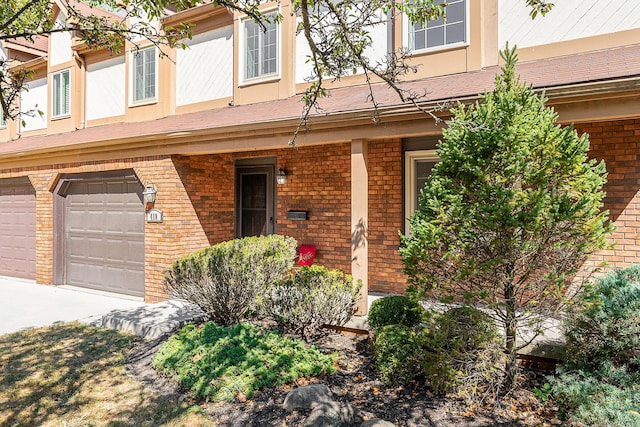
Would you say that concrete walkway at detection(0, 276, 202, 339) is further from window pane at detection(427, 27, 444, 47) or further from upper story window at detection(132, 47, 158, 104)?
window pane at detection(427, 27, 444, 47)

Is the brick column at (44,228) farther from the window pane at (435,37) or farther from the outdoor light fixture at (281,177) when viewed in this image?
the window pane at (435,37)

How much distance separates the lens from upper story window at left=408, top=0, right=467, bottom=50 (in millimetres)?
6918

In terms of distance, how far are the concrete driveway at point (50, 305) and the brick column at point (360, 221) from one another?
4379mm

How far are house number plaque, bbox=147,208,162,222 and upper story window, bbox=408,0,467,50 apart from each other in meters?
5.84

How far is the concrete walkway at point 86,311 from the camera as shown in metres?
6.51

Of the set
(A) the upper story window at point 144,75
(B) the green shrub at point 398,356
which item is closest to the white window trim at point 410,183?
(B) the green shrub at point 398,356

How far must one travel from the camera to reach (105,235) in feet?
30.7

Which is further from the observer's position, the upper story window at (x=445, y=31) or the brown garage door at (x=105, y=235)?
the brown garage door at (x=105, y=235)

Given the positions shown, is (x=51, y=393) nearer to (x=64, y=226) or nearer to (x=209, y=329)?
(x=209, y=329)

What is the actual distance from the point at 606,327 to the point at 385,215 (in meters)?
4.30

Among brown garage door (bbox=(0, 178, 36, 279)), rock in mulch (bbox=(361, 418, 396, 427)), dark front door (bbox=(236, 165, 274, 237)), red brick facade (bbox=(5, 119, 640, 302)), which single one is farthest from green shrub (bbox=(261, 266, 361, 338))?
brown garage door (bbox=(0, 178, 36, 279))

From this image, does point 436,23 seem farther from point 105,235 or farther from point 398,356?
point 105,235

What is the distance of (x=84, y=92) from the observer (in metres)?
11.5

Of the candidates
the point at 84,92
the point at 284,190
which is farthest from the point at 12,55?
the point at 284,190
